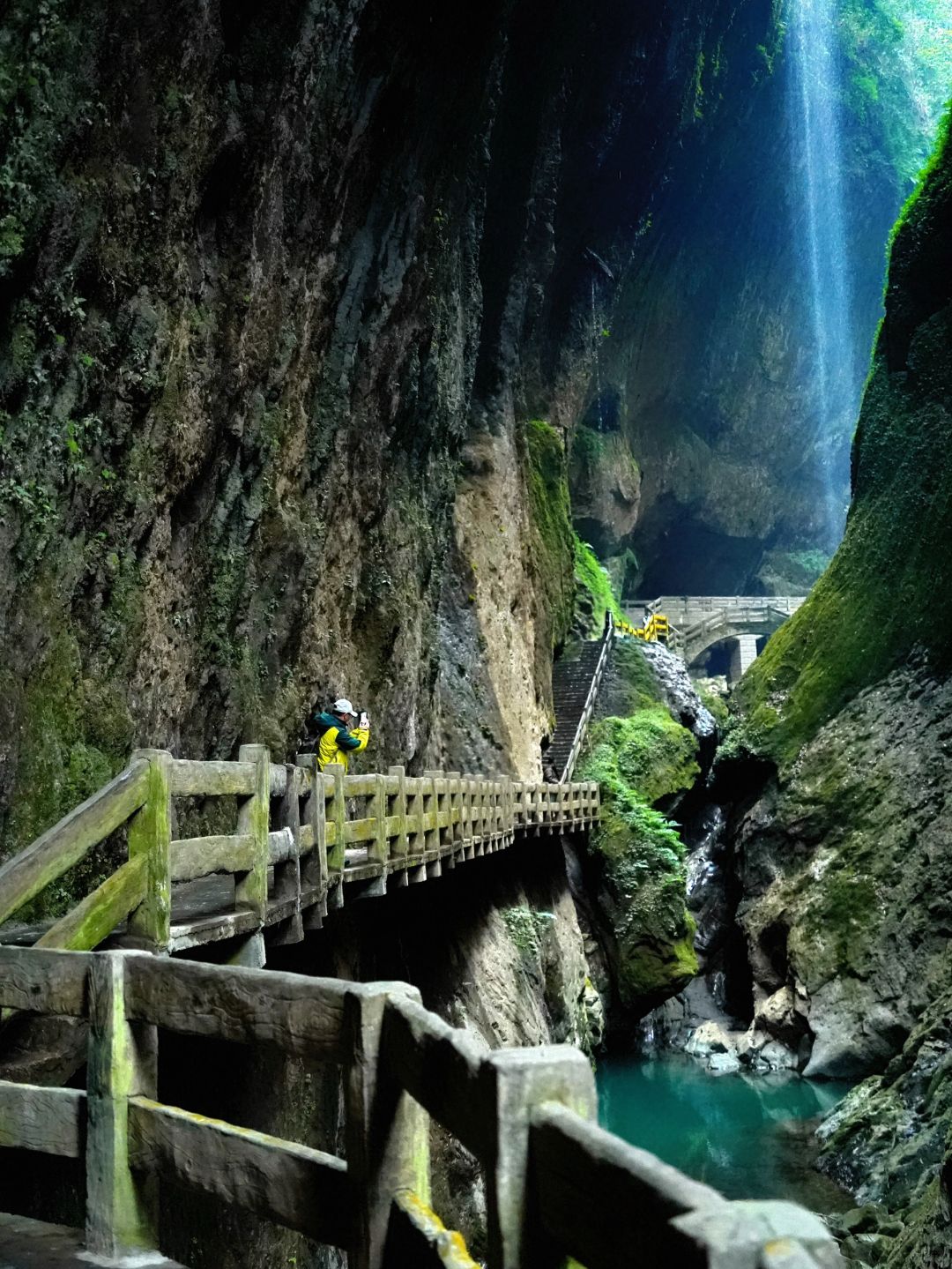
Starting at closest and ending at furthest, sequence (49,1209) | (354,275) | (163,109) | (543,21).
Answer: (49,1209)
(163,109)
(354,275)
(543,21)

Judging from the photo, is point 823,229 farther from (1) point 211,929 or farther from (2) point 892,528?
(1) point 211,929

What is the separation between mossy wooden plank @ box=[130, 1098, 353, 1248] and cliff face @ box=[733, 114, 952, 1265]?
1271cm

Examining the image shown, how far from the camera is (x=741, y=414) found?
5056 cm

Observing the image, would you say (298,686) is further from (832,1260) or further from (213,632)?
(832,1260)

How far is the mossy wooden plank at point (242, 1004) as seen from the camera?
3020 millimetres

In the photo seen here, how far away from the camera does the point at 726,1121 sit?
18.1m

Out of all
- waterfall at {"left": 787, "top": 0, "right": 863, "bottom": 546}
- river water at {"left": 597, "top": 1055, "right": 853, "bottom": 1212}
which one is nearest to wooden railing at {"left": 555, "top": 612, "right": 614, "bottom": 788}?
river water at {"left": 597, "top": 1055, "right": 853, "bottom": 1212}

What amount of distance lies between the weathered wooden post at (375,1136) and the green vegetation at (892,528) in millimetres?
21749

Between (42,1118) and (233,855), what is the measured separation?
6.68 ft

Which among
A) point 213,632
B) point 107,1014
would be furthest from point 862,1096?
point 107,1014

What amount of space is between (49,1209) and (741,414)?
4939 cm

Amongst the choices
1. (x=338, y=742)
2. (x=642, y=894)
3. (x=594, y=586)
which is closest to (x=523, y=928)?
(x=642, y=894)

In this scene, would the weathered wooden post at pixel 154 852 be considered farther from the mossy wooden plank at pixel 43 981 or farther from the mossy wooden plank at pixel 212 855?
the mossy wooden plank at pixel 43 981

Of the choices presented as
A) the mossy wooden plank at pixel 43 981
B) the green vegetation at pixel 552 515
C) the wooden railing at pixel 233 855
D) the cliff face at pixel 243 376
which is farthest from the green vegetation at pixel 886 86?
the mossy wooden plank at pixel 43 981
